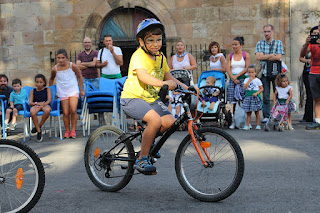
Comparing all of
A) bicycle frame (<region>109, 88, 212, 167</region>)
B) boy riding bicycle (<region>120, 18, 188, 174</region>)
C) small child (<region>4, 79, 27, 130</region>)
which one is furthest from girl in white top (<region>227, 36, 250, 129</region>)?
bicycle frame (<region>109, 88, 212, 167</region>)

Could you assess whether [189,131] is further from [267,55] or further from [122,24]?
[122,24]

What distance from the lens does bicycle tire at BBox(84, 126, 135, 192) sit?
5.40 meters

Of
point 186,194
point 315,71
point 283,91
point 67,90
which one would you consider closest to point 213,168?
point 186,194

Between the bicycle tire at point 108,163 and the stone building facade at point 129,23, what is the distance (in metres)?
10.9

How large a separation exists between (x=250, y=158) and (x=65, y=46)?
33.7 ft

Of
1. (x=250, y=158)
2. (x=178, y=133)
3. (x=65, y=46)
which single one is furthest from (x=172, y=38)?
(x=250, y=158)

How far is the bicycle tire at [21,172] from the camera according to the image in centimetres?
443

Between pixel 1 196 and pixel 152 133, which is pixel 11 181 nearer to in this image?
Answer: pixel 1 196

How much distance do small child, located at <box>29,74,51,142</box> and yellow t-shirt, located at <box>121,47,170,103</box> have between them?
5.55 m

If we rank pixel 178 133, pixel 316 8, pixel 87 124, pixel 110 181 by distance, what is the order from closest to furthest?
pixel 110 181, pixel 178 133, pixel 87 124, pixel 316 8

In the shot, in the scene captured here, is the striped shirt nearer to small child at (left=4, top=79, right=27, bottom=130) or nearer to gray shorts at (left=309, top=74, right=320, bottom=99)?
gray shorts at (left=309, top=74, right=320, bottom=99)

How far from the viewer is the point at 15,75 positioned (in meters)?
16.4

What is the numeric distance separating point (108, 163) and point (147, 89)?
915 millimetres

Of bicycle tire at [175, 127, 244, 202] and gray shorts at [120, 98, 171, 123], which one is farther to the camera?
gray shorts at [120, 98, 171, 123]
